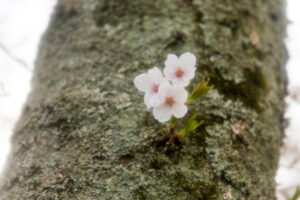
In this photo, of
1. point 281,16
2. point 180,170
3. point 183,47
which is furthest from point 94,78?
point 281,16

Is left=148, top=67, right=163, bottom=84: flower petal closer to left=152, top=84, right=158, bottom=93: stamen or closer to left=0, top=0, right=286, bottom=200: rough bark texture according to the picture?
left=152, top=84, right=158, bottom=93: stamen

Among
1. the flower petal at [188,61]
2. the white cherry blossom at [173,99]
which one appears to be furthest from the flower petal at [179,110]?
the flower petal at [188,61]

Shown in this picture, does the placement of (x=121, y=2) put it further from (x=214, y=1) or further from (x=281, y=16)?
(x=281, y=16)

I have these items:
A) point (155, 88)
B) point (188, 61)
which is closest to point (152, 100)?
point (155, 88)

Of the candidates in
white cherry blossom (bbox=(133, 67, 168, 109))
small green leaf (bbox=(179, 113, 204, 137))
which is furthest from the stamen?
small green leaf (bbox=(179, 113, 204, 137))

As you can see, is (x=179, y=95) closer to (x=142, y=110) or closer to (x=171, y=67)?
(x=171, y=67)

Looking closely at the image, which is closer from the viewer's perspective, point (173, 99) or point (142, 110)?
point (173, 99)
